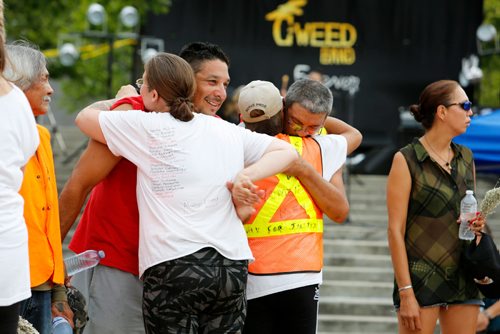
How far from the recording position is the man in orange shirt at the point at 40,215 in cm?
384

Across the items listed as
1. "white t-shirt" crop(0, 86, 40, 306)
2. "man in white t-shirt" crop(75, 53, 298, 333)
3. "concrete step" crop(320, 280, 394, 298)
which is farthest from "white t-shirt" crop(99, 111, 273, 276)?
"concrete step" crop(320, 280, 394, 298)

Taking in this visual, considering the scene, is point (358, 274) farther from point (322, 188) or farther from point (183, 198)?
point (183, 198)

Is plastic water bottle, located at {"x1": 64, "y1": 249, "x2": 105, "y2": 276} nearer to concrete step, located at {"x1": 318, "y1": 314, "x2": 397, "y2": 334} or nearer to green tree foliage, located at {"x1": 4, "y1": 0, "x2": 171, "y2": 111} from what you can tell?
green tree foliage, located at {"x1": 4, "y1": 0, "x2": 171, "y2": 111}

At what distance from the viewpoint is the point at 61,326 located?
13.0ft

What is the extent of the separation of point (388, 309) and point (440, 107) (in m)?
6.84

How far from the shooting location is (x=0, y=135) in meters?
3.20

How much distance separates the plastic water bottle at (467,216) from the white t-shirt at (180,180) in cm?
159

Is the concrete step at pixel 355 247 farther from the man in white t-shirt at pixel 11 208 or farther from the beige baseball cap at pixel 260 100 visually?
the man in white t-shirt at pixel 11 208

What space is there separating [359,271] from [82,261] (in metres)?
8.74

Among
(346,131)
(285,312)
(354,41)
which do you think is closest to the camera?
(285,312)

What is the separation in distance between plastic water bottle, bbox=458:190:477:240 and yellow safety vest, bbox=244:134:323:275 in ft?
3.37

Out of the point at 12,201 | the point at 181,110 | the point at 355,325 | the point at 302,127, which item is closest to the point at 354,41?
the point at 355,325

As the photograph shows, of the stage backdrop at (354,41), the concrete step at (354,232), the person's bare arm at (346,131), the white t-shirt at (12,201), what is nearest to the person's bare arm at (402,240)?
the person's bare arm at (346,131)

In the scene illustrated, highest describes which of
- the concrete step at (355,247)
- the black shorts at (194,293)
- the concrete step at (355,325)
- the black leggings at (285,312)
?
the black shorts at (194,293)
